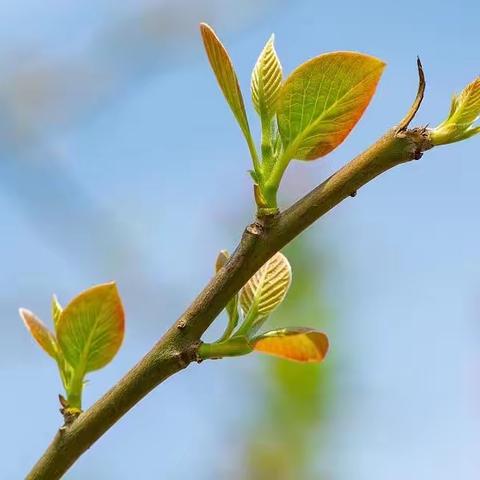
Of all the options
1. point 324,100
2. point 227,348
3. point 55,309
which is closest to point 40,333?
point 55,309

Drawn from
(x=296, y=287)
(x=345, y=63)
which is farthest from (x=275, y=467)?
(x=345, y=63)

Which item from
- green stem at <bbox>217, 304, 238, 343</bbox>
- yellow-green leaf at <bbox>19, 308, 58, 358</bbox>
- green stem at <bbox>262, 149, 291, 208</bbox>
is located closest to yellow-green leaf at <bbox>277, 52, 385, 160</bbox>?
green stem at <bbox>262, 149, 291, 208</bbox>

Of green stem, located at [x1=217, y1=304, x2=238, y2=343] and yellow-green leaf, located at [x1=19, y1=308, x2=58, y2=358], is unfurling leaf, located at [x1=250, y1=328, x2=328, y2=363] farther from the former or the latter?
yellow-green leaf, located at [x1=19, y1=308, x2=58, y2=358]

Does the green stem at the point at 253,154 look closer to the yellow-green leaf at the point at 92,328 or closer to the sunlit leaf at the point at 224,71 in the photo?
the sunlit leaf at the point at 224,71

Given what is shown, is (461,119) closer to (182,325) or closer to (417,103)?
(417,103)

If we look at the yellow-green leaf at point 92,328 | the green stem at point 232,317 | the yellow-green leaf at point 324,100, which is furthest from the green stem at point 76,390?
the yellow-green leaf at point 324,100

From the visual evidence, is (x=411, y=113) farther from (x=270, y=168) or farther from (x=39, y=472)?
(x=39, y=472)
